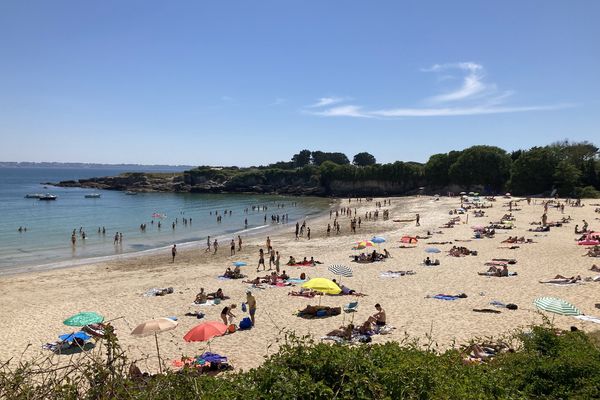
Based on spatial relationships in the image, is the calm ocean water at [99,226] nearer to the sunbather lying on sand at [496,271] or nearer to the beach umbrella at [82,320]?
the beach umbrella at [82,320]

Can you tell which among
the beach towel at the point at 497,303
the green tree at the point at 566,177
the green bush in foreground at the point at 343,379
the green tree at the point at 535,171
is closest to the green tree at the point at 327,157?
the green tree at the point at 535,171

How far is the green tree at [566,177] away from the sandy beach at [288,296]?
128 ft

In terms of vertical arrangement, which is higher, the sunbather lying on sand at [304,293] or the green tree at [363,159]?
the green tree at [363,159]

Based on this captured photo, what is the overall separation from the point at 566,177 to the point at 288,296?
214 feet

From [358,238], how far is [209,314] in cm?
2337

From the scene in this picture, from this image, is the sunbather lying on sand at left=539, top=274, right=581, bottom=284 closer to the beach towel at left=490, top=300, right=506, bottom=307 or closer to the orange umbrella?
the beach towel at left=490, top=300, right=506, bottom=307

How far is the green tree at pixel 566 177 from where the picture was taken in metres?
68.8

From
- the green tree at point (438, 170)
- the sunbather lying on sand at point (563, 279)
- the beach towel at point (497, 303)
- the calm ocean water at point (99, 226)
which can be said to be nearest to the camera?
the beach towel at point (497, 303)

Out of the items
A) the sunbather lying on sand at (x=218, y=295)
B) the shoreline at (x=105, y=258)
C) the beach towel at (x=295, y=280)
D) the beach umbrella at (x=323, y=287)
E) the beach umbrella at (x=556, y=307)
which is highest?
the beach umbrella at (x=556, y=307)

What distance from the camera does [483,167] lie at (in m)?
86.3

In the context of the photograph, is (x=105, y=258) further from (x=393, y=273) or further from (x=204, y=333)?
(x=204, y=333)

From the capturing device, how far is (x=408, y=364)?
6371 mm

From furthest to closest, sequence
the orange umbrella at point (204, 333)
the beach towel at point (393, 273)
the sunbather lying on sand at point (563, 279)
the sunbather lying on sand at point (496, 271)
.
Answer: the beach towel at point (393, 273), the sunbather lying on sand at point (496, 271), the sunbather lying on sand at point (563, 279), the orange umbrella at point (204, 333)

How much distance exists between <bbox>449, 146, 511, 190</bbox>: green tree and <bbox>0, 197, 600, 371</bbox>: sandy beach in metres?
52.9
